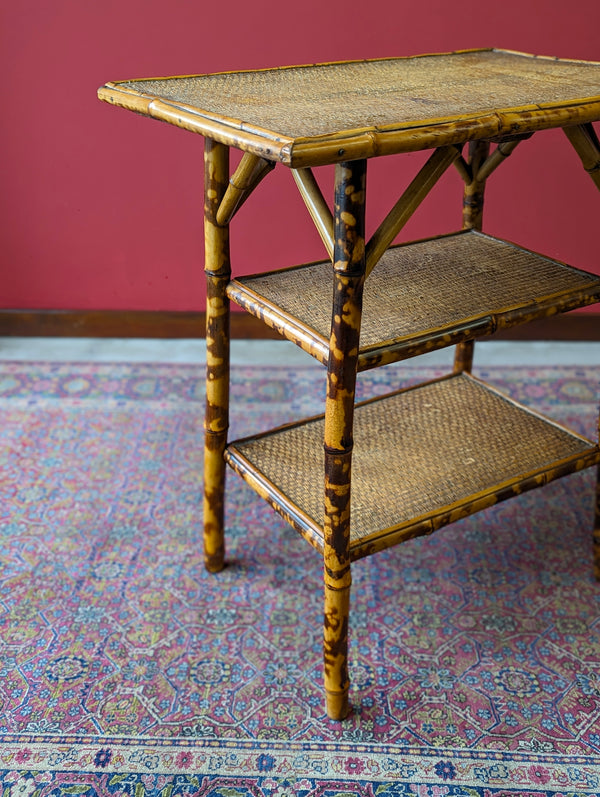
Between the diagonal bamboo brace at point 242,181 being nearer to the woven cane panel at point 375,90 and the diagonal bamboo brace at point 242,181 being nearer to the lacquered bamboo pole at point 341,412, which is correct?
the woven cane panel at point 375,90

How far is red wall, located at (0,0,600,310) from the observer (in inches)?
109

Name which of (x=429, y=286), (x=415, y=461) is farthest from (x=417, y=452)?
(x=429, y=286)

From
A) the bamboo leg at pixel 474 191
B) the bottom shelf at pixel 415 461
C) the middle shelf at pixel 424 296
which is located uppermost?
the bamboo leg at pixel 474 191

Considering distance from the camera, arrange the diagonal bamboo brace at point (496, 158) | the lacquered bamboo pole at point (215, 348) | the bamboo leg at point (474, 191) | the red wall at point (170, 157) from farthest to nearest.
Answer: the red wall at point (170, 157), the bamboo leg at point (474, 191), the diagonal bamboo brace at point (496, 158), the lacquered bamboo pole at point (215, 348)

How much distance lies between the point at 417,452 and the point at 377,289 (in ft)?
1.37

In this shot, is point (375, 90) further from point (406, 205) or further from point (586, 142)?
point (586, 142)

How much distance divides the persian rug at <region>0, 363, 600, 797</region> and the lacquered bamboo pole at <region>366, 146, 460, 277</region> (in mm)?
902

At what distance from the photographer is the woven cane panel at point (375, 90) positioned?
4.54ft

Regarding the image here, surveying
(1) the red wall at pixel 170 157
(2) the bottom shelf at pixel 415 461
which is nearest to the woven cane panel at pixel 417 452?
(2) the bottom shelf at pixel 415 461

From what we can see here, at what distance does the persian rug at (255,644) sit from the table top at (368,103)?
3.57 feet

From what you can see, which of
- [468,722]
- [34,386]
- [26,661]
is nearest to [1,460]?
[34,386]

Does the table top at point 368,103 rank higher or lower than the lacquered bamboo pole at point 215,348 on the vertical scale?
higher

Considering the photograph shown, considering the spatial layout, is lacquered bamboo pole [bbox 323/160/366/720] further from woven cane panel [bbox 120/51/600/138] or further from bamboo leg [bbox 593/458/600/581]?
bamboo leg [bbox 593/458/600/581]

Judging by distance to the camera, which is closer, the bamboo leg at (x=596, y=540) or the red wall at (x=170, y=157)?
the bamboo leg at (x=596, y=540)
